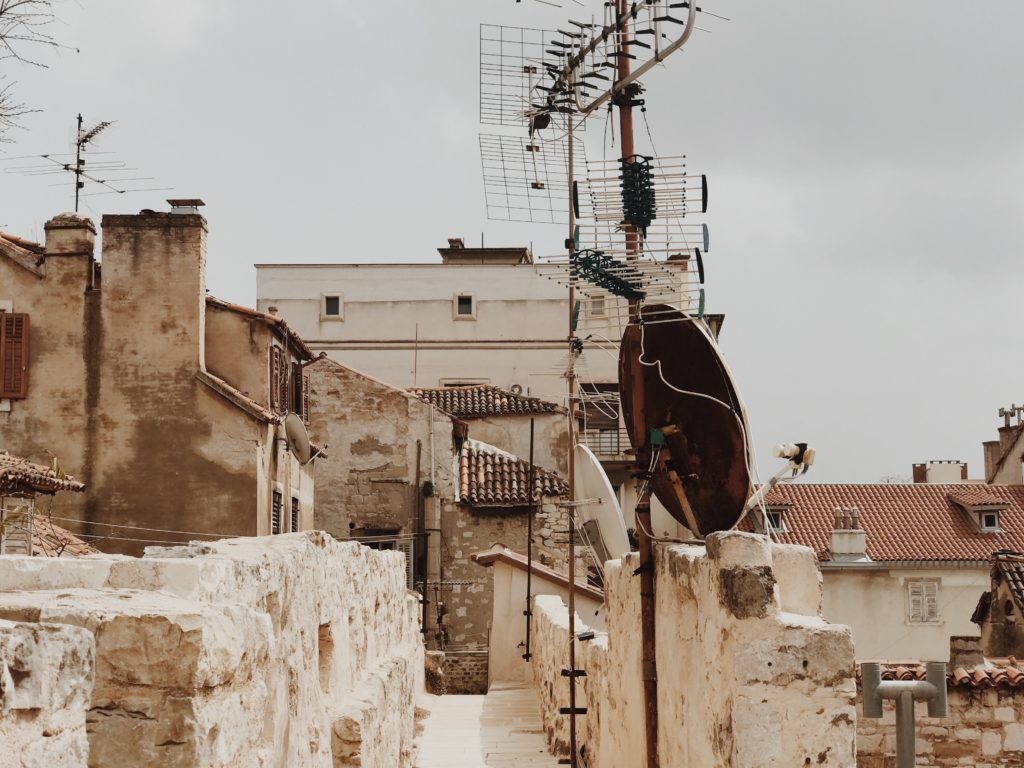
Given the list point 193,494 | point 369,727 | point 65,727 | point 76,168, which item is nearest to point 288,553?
point 369,727

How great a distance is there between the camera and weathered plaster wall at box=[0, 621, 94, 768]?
274 cm

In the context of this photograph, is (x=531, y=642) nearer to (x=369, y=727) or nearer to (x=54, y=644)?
(x=369, y=727)

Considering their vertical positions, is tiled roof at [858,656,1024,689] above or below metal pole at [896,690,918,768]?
below

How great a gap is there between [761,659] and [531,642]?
61.4 ft

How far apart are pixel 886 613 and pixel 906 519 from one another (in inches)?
134

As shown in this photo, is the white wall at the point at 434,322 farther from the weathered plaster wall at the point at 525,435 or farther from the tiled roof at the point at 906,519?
the tiled roof at the point at 906,519

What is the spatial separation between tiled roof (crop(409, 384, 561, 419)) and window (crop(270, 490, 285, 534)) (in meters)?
13.9

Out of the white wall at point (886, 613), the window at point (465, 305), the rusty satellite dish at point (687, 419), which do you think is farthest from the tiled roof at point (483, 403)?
the rusty satellite dish at point (687, 419)

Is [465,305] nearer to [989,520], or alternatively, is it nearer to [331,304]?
[331,304]

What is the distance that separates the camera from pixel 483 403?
37.4 metres

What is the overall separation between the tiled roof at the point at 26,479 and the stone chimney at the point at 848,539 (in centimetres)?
2326

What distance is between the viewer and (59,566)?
4.92 meters

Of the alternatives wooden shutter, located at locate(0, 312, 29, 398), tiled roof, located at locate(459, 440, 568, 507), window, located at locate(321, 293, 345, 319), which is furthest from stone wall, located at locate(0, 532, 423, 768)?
window, located at locate(321, 293, 345, 319)

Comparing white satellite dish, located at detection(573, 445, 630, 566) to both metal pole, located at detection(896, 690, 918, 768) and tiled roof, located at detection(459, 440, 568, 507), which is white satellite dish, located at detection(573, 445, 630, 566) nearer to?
metal pole, located at detection(896, 690, 918, 768)
